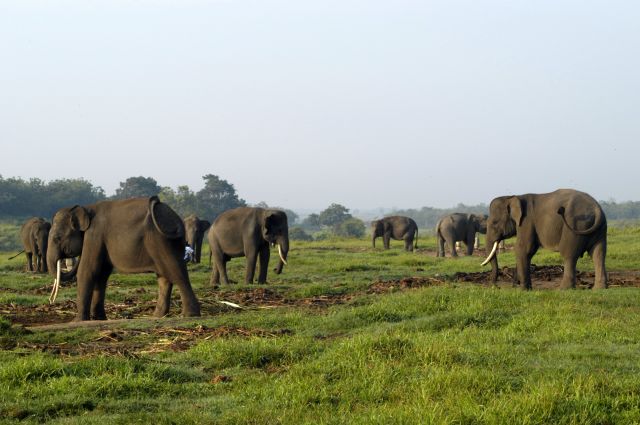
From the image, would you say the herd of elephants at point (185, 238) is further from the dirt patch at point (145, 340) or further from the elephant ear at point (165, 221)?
the dirt patch at point (145, 340)

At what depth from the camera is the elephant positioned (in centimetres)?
1291

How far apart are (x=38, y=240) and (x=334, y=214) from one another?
314ft

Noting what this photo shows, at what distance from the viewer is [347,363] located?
8617 millimetres

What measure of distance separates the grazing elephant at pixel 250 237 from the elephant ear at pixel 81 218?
6.33 m

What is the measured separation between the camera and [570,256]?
1570cm

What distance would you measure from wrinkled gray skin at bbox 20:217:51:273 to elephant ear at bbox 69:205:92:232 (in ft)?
43.2

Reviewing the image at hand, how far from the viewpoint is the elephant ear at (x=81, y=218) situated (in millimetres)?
13203

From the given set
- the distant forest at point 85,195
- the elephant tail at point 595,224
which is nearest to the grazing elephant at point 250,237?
the elephant tail at point 595,224

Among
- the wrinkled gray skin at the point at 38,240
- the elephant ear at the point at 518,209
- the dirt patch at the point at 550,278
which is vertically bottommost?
the dirt patch at the point at 550,278

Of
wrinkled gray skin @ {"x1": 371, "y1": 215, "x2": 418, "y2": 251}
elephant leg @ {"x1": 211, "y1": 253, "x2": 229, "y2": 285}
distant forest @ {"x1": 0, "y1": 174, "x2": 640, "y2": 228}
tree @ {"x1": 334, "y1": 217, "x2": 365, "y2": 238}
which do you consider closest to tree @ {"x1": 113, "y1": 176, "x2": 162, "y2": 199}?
distant forest @ {"x1": 0, "y1": 174, "x2": 640, "y2": 228}

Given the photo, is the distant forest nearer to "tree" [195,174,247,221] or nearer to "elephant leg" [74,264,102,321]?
"tree" [195,174,247,221]

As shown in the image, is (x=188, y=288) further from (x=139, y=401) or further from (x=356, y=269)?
(x=356, y=269)

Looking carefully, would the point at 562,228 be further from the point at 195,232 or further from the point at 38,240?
the point at 38,240

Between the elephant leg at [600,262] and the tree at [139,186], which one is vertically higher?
the tree at [139,186]
